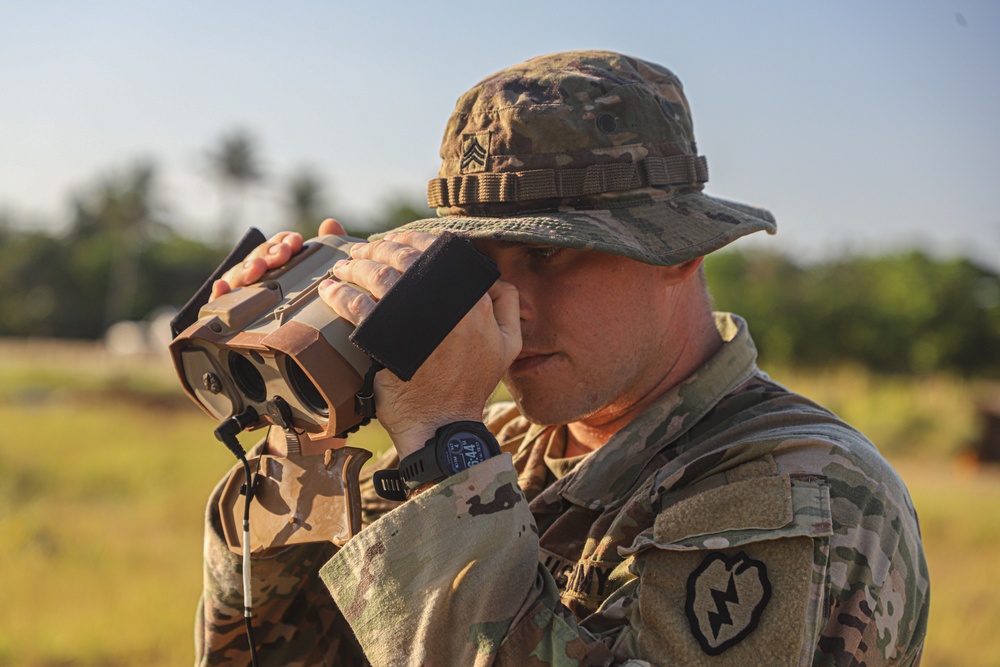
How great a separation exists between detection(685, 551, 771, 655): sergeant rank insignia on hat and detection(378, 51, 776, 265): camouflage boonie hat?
640mm

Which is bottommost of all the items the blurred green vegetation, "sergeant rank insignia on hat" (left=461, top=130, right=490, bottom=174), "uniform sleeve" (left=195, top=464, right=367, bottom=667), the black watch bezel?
the blurred green vegetation

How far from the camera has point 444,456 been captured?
181cm

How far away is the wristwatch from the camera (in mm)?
1811

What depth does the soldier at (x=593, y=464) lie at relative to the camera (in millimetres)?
1707

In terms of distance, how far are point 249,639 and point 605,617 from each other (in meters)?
0.86

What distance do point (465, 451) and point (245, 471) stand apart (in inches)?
23.3

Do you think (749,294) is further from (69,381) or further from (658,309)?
(658,309)

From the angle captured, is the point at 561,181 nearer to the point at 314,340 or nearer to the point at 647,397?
the point at 647,397

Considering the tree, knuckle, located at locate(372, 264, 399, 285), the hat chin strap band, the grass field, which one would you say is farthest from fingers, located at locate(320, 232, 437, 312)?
the tree

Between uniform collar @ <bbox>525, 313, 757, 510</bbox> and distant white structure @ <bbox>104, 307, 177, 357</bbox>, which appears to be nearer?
uniform collar @ <bbox>525, 313, 757, 510</bbox>

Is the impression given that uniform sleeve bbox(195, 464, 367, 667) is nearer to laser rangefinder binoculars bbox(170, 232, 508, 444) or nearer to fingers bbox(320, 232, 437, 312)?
laser rangefinder binoculars bbox(170, 232, 508, 444)

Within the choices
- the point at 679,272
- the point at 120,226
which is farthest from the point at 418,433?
the point at 120,226

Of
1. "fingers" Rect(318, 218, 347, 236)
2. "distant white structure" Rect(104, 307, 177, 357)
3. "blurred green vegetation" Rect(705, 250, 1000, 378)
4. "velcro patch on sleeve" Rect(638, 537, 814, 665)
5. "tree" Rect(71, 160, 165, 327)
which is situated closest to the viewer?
"velcro patch on sleeve" Rect(638, 537, 814, 665)

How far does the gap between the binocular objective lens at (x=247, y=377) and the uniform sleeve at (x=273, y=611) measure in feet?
1.32
